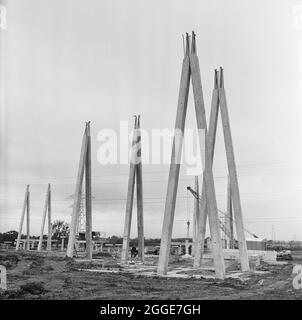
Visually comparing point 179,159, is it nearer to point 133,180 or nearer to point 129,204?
point 133,180

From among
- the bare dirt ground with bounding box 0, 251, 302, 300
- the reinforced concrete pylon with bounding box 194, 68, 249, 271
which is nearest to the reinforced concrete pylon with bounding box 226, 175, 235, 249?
the reinforced concrete pylon with bounding box 194, 68, 249, 271

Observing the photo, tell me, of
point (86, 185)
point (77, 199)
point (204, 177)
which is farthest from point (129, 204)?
point (204, 177)

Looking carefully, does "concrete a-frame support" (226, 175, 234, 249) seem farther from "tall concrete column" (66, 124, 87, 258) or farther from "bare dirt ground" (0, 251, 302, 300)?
"bare dirt ground" (0, 251, 302, 300)

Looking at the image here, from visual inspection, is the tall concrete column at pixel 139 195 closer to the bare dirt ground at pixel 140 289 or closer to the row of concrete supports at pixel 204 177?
the row of concrete supports at pixel 204 177

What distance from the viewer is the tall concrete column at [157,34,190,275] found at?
66.2 ft

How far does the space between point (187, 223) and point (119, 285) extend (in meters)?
48.6

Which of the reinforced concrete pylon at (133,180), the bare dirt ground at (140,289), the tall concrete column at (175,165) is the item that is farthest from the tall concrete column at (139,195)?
the bare dirt ground at (140,289)

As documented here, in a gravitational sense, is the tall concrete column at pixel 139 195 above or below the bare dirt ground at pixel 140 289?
above

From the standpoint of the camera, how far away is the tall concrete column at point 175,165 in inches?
795

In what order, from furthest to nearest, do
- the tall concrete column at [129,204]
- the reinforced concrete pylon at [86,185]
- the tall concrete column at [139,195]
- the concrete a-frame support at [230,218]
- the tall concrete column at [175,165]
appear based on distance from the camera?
the concrete a-frame support at [230,218]
the reinforced concrete pylon at [86,185]
the tall concrete column at [139,195]
the tall concrete column at [129,204]
the tall concrete column at [175,165]

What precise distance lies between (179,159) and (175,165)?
369 mm

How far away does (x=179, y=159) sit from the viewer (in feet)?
67.0

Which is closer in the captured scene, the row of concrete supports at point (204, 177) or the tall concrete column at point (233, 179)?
the row of concrete supports at point (204, 177)
